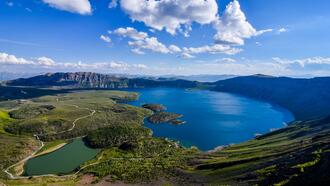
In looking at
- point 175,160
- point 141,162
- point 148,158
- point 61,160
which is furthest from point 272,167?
point 61,160

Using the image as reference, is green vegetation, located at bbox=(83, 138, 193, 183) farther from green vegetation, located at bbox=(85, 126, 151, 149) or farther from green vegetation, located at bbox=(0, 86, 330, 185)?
green vegetation, located at bbox=(85, 126, 151, 149)

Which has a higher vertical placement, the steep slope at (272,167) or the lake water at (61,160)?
the steep slope at (272,167)

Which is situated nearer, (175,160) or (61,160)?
(175,160)

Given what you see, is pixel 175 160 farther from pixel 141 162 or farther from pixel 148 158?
pixel 141 162

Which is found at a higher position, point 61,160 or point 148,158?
point 148,158

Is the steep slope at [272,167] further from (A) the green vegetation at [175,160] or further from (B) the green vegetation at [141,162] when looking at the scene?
(B) the green vegetation at [141,162]

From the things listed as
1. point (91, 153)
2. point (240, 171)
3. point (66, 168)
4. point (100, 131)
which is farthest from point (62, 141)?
point (240, 171)

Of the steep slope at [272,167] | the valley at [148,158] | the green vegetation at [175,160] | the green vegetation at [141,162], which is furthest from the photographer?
the green vegetation at [141,162]

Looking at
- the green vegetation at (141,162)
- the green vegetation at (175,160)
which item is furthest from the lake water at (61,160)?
the green vegetation at (141,162)

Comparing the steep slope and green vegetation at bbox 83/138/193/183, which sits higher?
the steep slope

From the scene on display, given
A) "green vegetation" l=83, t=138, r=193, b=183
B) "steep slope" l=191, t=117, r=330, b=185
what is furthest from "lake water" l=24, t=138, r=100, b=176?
"steep slope" l=191, t=117, r=330, b=185
